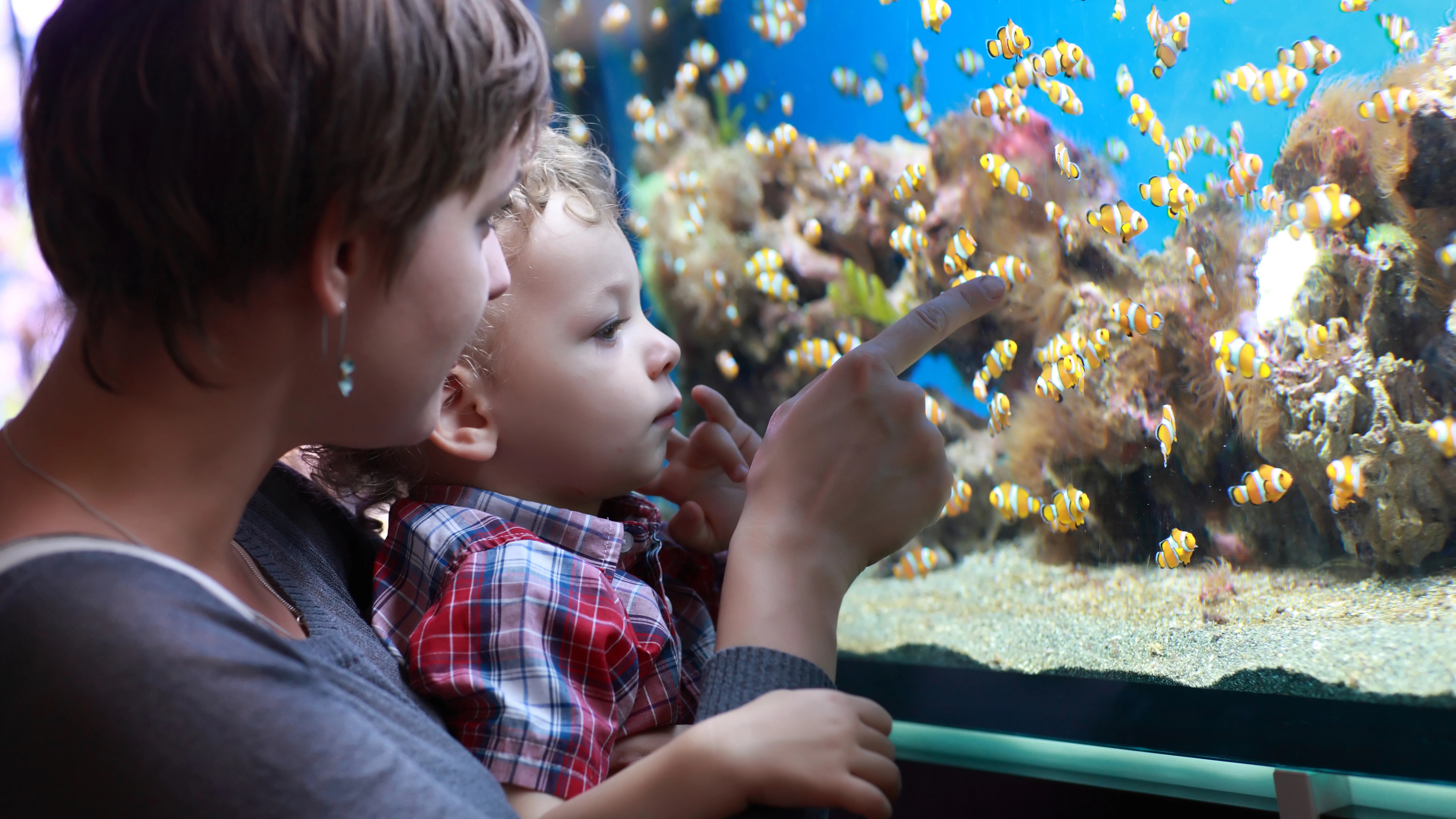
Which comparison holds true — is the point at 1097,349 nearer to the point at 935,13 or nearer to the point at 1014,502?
the point at 1014,502

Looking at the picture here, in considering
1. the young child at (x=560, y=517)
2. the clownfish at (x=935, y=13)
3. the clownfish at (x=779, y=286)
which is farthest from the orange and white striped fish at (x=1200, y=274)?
the clownfish at (x=779, y=286)

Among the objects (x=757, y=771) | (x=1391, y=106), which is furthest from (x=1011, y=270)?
(x=757, y=771)

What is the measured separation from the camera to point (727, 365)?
2.69 meters

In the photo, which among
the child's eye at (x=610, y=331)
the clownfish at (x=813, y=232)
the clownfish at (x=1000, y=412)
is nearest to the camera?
the child's eye at (x=610, y=331)

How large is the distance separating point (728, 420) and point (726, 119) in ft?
5.25

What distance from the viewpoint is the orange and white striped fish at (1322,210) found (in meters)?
1.11

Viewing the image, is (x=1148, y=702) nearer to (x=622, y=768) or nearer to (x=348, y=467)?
(x=622, y=768)

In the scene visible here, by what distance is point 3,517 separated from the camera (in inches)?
27.9

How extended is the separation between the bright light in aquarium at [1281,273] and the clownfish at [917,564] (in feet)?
3.42

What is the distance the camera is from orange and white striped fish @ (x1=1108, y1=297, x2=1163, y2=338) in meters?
1.30

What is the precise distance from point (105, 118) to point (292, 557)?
1.71 feet

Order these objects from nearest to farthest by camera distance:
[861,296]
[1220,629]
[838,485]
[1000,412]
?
[838,485]
[1220,629]
[1000,412]
[861,296]

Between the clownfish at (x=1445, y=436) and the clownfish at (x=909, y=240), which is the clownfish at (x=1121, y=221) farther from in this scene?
the clownfish at (x=909, y=240)

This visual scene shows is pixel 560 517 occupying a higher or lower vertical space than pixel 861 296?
lower
